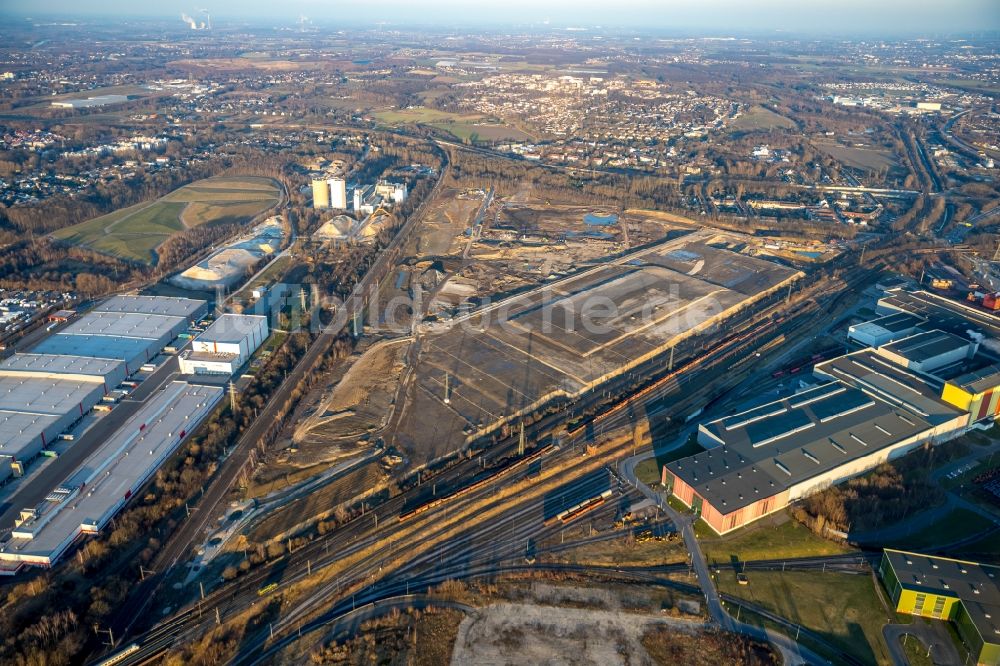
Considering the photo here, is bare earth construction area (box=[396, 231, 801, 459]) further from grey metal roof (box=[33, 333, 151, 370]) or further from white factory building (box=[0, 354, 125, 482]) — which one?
grey metal roof (box=[33, 333, 151, 370])

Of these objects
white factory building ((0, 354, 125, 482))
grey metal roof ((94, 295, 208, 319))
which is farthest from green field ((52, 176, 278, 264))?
white factory building ((0, 354, 125, 482))

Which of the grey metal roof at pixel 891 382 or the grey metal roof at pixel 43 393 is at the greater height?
the grey metal roof at pixel 891 382

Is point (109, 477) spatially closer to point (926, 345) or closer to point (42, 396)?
point (42, 396)

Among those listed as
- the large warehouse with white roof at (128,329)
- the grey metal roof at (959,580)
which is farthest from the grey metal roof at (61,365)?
the grey metal roof at (959,580)

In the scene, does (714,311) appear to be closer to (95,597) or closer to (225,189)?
(95,597)

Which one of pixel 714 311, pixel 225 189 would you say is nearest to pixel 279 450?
pixel 714 311

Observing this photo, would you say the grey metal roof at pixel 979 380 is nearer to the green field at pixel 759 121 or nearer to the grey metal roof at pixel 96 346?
the grey metal roof at pixel 96 346

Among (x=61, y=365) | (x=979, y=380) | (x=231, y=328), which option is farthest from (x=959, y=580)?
(x=61, y=365)
